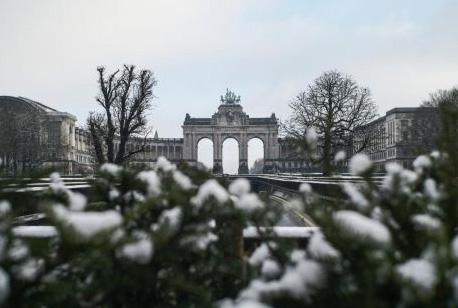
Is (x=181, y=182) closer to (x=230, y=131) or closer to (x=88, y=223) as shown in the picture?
(x=88, y=223)

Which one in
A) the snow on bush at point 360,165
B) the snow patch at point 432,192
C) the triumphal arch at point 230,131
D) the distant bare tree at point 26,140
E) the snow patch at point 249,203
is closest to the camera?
the snow patch at point 432,192

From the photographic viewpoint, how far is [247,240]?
4059 mm

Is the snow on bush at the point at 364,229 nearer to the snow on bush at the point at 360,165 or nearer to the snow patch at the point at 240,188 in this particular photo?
the snow on bush at the point at 360,165

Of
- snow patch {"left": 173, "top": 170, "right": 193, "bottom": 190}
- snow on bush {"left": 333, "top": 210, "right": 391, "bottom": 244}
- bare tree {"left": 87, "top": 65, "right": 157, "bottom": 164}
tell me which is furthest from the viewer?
bare tree {"left": 87, "top": 65, "right": 157, "bottom": 164}

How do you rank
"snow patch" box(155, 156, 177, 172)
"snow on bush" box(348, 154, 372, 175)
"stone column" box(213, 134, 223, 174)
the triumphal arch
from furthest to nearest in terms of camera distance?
the triumphal arch < "stone column" box(213, 134, 223, 174) < "snow patch" box(155, 156, 177, 172) < "snow on bush" box(348, 154, 372, 175)

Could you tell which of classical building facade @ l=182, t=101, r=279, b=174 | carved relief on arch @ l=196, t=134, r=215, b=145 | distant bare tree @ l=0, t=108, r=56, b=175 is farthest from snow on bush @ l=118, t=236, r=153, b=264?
carved relief on arch @ l=196, t=134, r=215, b=145

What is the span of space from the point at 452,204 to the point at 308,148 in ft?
2.91

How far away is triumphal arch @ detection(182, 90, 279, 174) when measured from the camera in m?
118

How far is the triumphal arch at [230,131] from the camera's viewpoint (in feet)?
386

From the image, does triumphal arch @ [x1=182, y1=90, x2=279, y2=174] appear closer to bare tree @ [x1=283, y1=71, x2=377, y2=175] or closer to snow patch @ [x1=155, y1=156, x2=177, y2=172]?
bare tree @ [x1=283, y1=71, x2=377, y2=175]

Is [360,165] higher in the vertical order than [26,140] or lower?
lower

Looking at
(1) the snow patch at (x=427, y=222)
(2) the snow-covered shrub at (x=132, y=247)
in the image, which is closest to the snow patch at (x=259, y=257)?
(2) the snow-covered shrub at (x=132, y=247)

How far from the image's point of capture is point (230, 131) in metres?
118

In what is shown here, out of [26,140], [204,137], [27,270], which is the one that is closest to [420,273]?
[27,270]
